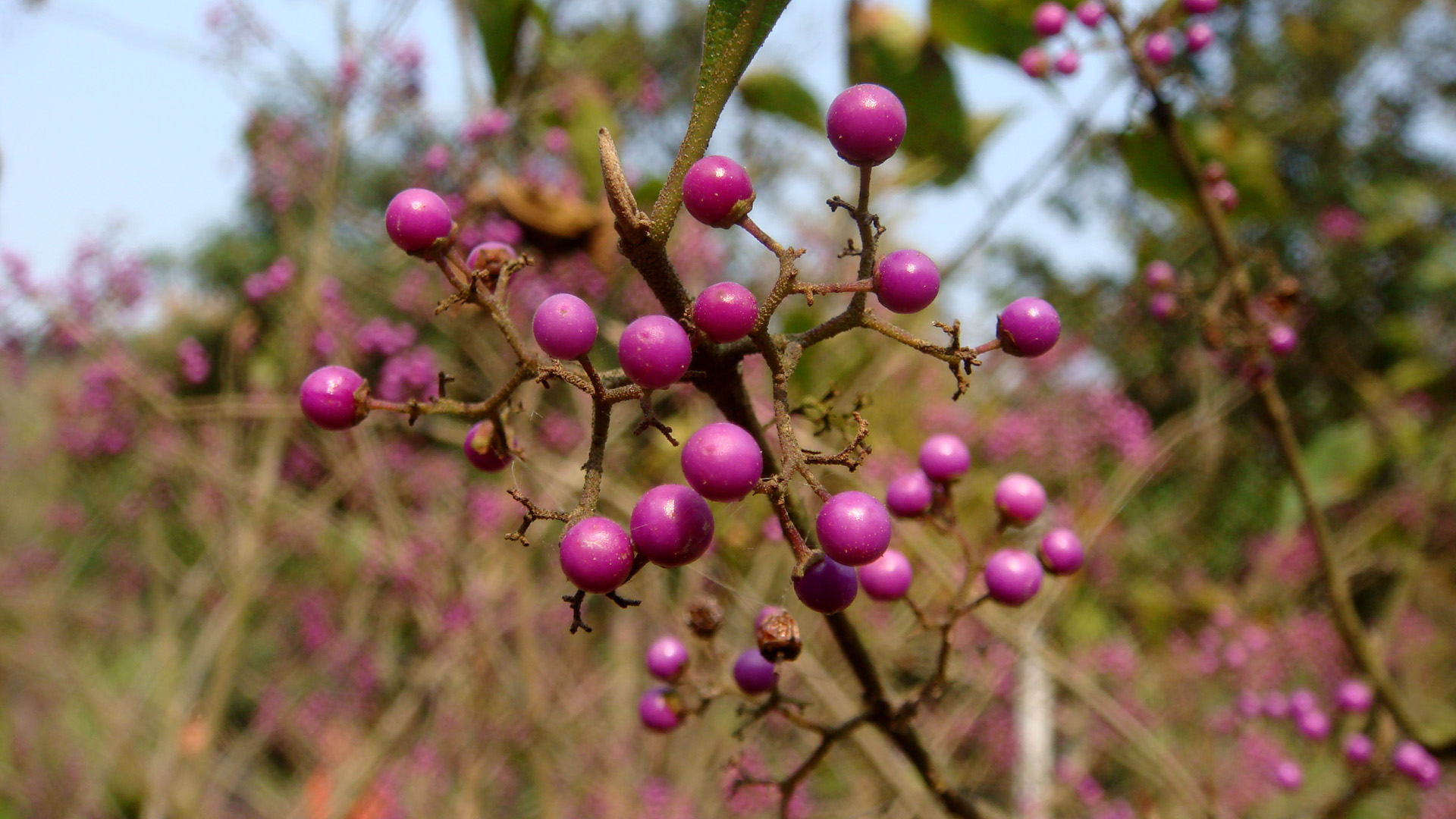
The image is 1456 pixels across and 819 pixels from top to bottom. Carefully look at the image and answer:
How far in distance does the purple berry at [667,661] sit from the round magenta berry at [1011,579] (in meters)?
0.23

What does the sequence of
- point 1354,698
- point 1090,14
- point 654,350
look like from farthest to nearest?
point 1354,698
point 1090,14
point 654,350

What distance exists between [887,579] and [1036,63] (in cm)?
81

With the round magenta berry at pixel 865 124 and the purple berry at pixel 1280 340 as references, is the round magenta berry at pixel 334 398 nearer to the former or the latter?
the round magenta berry at pixel 865 124

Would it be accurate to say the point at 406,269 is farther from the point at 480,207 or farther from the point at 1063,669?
the point at 1063,669

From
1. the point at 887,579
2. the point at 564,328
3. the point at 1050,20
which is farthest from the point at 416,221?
the point at 1050,20

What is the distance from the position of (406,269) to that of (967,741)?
8.53 ft


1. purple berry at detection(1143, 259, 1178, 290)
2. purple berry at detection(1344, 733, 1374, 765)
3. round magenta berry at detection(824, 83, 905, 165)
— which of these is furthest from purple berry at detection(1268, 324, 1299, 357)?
round magenta berry at detection(824, 83, 905, 165)

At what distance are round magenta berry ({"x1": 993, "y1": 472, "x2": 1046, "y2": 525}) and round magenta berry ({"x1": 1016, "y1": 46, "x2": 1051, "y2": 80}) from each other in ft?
2.17

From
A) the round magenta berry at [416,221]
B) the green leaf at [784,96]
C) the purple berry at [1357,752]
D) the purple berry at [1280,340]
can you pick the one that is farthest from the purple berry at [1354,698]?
the round magenta berry at [416,221]

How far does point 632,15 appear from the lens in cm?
250

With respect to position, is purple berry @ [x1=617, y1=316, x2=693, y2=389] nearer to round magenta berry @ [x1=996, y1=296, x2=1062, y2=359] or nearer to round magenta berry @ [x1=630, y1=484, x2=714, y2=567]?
round magenta berry @ [x1=630, y1=484, x2=714, y2=567]

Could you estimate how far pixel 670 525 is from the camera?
343mm

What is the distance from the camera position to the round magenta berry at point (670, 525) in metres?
0.34

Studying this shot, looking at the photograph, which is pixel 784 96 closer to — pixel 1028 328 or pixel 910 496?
pixel 910 496
